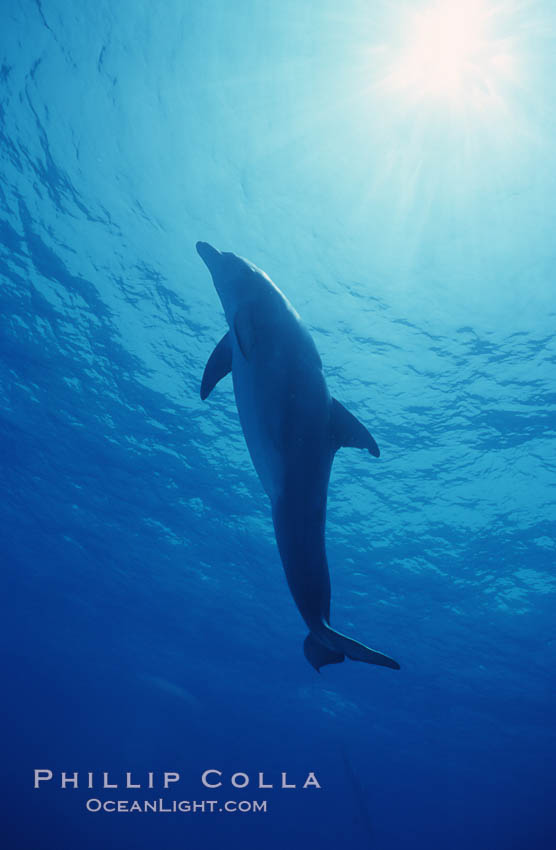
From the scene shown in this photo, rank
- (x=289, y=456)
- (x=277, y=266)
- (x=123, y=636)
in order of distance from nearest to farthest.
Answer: (x=289, y=456) < (x=277, y=266) < (x=123, y=636)

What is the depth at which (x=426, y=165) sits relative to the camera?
9.21 m

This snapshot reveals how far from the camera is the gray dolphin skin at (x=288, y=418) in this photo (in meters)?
2.91

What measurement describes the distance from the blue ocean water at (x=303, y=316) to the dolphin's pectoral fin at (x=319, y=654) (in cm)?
855

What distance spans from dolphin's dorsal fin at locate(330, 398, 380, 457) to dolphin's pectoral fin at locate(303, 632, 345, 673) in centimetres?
129

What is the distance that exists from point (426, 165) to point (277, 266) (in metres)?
3.45

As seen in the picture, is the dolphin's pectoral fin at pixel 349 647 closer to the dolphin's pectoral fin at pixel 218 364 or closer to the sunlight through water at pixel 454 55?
the dolphin's pectoral fin at pixel 218 364

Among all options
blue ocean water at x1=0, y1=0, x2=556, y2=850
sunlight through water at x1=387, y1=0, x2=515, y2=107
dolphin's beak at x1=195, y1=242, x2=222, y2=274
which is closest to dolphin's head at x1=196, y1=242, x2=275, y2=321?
dolphin's beak at x1=195, y1=242, x2=222, y2=274

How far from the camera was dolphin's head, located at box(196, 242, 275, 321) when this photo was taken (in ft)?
9.90

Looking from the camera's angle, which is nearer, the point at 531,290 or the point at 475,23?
the point at 475,23

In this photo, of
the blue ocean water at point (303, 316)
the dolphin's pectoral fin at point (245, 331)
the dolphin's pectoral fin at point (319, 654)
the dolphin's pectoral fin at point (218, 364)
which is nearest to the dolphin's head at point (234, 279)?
the dolphin's pectoral fin at point (245, 331)

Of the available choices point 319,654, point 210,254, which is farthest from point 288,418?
point 319,654

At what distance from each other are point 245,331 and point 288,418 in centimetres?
55

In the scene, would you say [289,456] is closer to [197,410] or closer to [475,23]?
[475,23]

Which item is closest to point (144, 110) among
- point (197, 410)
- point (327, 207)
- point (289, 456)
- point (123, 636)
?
point (327, 207)
